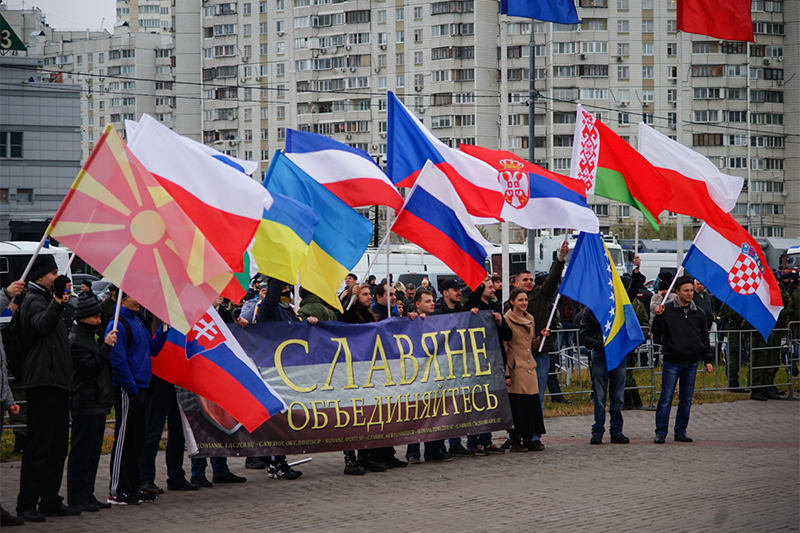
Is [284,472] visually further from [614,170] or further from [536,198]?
[614,170]

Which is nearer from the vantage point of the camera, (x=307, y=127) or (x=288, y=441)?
(x=288, y=441)

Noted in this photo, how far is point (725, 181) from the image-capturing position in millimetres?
13258

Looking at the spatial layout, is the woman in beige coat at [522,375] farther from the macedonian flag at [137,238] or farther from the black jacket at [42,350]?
the black jacket at [42,350]

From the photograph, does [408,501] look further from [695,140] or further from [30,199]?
[695,140]

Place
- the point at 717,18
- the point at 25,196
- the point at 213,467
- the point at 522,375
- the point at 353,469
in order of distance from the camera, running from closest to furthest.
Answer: the point at 213,467 < the point at 353,469 < the point at 522,375 < the point at 717,18 < the point at 25,196

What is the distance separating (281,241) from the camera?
32.3 feet

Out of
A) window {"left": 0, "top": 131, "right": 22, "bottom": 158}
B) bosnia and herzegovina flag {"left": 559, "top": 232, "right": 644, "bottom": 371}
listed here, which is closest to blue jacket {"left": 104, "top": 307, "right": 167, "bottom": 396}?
bosnia and herzegovina flag {"left": 559, "top": 232, "right": 644, "bottom": 371}

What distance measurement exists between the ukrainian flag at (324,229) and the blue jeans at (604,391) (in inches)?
153

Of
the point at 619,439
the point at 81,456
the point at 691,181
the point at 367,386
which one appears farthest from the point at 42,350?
the point at 691,181

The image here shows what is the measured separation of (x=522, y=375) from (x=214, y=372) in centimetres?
417

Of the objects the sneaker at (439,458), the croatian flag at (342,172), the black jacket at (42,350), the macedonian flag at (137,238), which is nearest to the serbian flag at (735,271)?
the sneaker at (439,458)

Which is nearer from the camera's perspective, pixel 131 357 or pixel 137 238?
pixel 137 238

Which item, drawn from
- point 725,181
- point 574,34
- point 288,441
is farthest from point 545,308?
point 574,34

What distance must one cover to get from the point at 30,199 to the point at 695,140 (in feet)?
168
